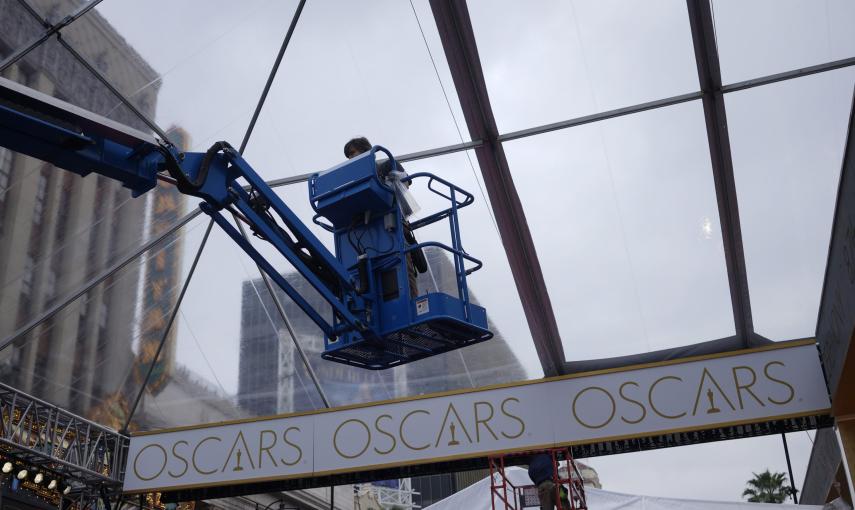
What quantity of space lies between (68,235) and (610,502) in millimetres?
9355

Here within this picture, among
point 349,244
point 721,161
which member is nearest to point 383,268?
point 349,244

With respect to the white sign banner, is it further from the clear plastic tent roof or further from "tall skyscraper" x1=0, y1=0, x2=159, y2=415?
"tall skyscraper" x1=0, y1=0, x2=159, y2=415

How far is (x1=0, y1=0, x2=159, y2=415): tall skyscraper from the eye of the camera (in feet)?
35.3

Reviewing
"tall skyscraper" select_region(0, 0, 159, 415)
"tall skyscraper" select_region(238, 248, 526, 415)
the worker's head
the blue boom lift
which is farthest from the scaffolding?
"tall skyscraper" select_region(0, 0, 159, 415)

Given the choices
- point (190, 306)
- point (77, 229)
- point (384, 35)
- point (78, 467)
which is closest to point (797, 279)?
point (384, 35)

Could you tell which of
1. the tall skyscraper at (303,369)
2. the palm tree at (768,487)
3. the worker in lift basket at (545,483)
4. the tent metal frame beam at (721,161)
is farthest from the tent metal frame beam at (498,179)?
the palm tree at (768,487)

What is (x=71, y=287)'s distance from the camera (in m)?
12.5

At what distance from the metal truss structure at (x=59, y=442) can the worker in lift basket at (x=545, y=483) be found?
7775mm

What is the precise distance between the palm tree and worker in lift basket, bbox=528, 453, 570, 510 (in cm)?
4948

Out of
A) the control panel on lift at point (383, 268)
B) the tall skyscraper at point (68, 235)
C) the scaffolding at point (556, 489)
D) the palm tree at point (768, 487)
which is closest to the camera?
the control panel on lift at point (383, 268)

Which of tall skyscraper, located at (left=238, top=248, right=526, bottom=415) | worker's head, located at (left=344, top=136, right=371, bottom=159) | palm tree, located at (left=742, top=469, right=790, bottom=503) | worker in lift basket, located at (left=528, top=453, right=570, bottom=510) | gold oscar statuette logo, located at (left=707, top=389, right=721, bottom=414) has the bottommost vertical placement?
worker in lift basket, located at (left=528, top=453, right=570, bottom=510)

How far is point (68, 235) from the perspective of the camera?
1200 cm

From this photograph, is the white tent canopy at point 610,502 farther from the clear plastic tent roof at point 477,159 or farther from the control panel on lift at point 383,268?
the control panel on lift at point 383,268

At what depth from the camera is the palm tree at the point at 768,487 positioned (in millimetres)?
54531
